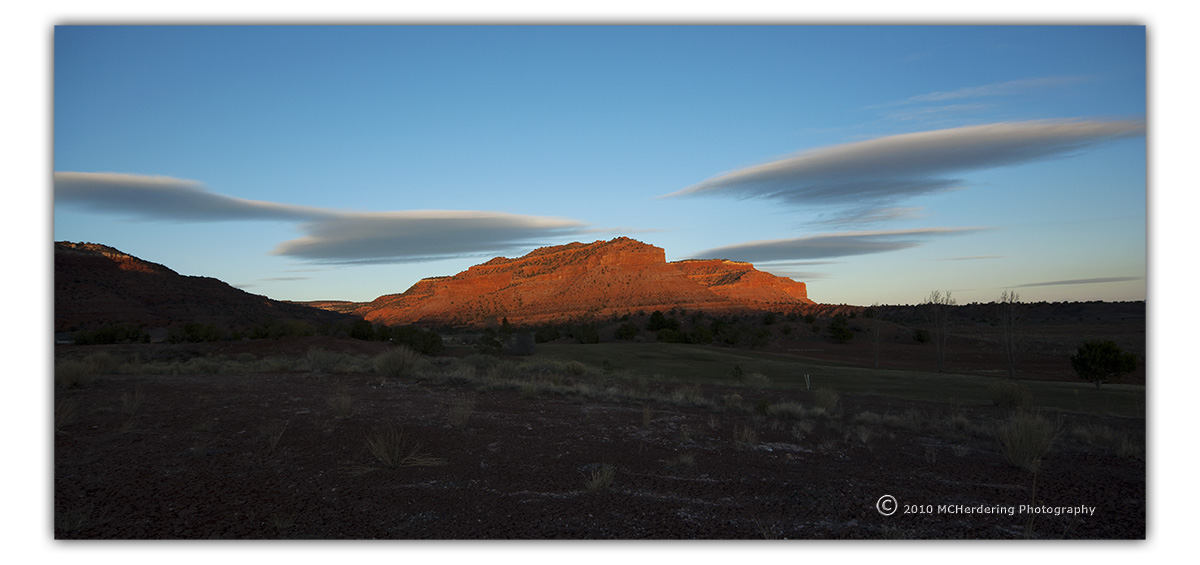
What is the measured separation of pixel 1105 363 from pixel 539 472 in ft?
82.8

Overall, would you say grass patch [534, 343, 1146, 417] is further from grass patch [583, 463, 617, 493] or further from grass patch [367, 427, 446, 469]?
grass patch [367, 427, 446, 469]

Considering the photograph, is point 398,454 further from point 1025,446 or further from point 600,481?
point 1025,446

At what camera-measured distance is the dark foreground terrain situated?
5191 millimetres

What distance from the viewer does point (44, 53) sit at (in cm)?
641

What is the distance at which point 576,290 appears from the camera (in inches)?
4109

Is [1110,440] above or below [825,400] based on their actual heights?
above

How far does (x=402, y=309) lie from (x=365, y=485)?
10040 cm

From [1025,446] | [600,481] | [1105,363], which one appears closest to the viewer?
[600,481]

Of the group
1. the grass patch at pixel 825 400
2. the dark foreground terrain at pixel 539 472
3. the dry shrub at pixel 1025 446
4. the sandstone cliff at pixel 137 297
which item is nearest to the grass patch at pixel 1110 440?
the dark foreground terrain at pixel 539 472

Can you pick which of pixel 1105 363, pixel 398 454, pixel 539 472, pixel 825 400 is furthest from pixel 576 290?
pixel 539 472

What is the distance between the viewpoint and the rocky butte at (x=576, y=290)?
9456 centimetres

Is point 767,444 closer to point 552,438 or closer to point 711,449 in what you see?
point 711,449

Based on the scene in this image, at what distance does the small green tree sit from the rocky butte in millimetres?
62802

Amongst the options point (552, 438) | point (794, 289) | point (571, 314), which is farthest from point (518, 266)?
point (552, 438)
